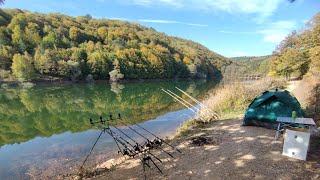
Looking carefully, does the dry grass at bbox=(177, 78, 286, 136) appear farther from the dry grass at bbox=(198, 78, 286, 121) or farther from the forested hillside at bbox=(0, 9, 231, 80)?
the forested hillside at bbox=(0, 9, 231, 80)

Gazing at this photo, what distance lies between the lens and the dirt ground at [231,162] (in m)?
6.67

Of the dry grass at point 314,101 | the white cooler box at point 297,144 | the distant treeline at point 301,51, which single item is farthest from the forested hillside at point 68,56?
the white cooler box at point 297,144

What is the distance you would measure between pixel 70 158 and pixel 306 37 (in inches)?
1055

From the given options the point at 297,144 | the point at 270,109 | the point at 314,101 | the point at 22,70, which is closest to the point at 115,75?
the point at 22,70

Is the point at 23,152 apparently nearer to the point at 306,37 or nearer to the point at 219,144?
the point at 219,144

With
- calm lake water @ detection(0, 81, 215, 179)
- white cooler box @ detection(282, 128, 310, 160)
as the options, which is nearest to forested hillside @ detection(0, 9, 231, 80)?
calm lake water @ detection(0, 81, 215, 179)

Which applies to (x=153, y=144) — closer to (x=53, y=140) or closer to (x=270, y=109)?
(x=270, y=109)

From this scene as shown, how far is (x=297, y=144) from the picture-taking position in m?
7.24

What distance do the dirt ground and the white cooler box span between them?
167 millimetres

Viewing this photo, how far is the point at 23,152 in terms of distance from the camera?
1218 centimetres

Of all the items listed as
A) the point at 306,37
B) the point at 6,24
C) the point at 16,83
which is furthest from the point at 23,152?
the point at 6,24

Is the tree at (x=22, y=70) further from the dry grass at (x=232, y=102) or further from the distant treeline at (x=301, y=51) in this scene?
the dry grass at (x=232, y=102)

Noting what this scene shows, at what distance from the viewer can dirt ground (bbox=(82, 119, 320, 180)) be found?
667 centimetres

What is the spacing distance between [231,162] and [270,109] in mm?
4342
